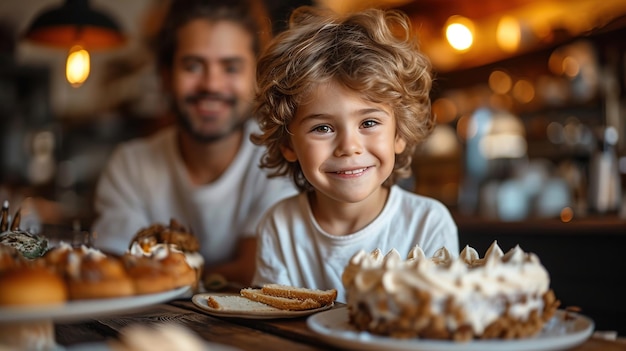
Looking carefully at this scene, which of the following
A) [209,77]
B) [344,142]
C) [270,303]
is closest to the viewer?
[270,303]

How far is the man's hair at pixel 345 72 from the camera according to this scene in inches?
66.3

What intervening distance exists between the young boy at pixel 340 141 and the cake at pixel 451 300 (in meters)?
0.58

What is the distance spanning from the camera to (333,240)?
5.98 ft

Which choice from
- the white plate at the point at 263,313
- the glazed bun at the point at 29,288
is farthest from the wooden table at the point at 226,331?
the glazed bun at the point at 29,288

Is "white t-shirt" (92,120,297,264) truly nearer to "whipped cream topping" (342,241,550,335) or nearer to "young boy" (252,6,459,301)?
"young boy" (252,6,459,301)

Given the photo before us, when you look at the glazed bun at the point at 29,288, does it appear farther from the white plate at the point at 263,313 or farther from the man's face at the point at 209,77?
the man's face at the point at 209,77

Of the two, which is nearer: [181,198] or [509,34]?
Answer: [181,198]

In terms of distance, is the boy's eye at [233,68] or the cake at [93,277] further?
the boy's eye at [233,68]

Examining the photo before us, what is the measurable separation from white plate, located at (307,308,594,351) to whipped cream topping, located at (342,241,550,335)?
0.04 meters

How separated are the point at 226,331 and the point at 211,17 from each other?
1873 millimetres

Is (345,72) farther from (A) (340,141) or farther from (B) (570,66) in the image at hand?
(B) (570,66)

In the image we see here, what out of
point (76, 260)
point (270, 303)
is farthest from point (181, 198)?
point (76, 260)

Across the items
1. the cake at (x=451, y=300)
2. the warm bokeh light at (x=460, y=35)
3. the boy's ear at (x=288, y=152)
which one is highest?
the warm bokeh light at (x=460, y=35)

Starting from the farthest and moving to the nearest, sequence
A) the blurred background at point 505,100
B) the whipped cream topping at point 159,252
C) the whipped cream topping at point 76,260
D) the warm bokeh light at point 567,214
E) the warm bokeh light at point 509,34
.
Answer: the warm bokeh light at point 509,34, the blurred background at point 505,100, the warm bokeh light at point 567,214, the whipped cream topping at point 159,252, the whipped cream topping at point 76,260
